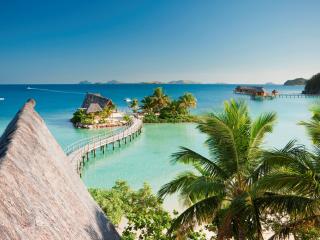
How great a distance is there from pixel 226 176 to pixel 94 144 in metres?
19.2

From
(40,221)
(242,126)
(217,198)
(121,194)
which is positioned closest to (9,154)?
(40,221)

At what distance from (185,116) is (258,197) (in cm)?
3485

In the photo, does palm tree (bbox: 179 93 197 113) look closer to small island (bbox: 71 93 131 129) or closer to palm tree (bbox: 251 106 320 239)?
small island (bbox: 71 93 131 129)

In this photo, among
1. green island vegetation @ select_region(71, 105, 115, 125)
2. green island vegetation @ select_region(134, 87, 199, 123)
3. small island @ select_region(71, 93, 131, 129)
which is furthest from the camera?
green island vegetation @ select_region(134, 87, 199, 123)

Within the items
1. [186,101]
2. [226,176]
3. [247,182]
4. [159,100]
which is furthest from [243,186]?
[159,100]

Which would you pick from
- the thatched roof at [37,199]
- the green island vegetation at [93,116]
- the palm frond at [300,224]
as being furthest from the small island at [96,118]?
the palm frond at [300,224]

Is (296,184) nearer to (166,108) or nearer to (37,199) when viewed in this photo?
(37,199)

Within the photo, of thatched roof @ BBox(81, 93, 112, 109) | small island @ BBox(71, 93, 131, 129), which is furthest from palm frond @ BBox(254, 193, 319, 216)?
thatched roof @ BBox(81, 93, 112, 109)

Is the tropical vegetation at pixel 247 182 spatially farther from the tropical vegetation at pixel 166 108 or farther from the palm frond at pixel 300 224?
the tropical vegetation at pixel 166 108

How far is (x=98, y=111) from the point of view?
1542 inches

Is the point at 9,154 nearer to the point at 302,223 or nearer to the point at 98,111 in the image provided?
the point at 302,223

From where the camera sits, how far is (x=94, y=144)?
84.2 feet

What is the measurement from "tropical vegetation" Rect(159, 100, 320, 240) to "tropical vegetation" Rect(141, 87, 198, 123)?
1262 inches

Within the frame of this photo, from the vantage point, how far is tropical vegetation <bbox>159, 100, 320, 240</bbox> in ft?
19.2
